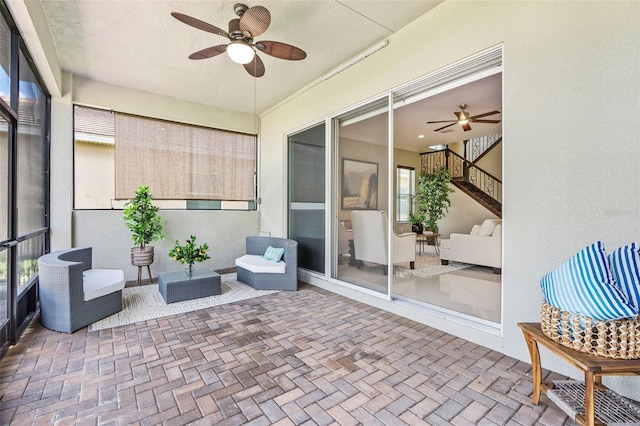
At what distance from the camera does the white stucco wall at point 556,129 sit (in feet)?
6.31

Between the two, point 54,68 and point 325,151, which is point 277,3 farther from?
point 54,68

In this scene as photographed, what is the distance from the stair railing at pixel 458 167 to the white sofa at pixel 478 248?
3.54 meters

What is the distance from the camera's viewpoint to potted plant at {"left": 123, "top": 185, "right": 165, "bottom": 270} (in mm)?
4512

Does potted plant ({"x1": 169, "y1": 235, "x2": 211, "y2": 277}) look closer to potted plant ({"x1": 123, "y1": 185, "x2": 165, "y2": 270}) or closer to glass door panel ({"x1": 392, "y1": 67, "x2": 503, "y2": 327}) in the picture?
potted plant ({"x1": 123, "y1": 185, "x2": 165, "y2": 270})

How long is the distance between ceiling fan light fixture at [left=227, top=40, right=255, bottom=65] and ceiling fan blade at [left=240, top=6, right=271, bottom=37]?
14cm

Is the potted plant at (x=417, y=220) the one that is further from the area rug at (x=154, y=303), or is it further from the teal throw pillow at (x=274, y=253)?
the area rug at (x=154, y=303)

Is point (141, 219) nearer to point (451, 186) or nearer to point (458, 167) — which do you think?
point (451, 186)

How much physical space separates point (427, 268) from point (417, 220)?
2160 millimetres

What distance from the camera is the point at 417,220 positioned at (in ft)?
24.8

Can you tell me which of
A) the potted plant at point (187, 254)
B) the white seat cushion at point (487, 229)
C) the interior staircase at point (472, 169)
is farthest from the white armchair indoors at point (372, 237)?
the interior staircase at point (472, 169)

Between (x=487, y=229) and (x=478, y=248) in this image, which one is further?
(x=487, y=229)

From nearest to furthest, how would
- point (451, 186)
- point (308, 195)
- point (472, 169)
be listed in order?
point (308, 195), point (451, 186), point (472, 169)

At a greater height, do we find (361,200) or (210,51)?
(210,51)

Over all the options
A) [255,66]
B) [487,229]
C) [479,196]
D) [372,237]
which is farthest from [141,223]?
[479,196]
